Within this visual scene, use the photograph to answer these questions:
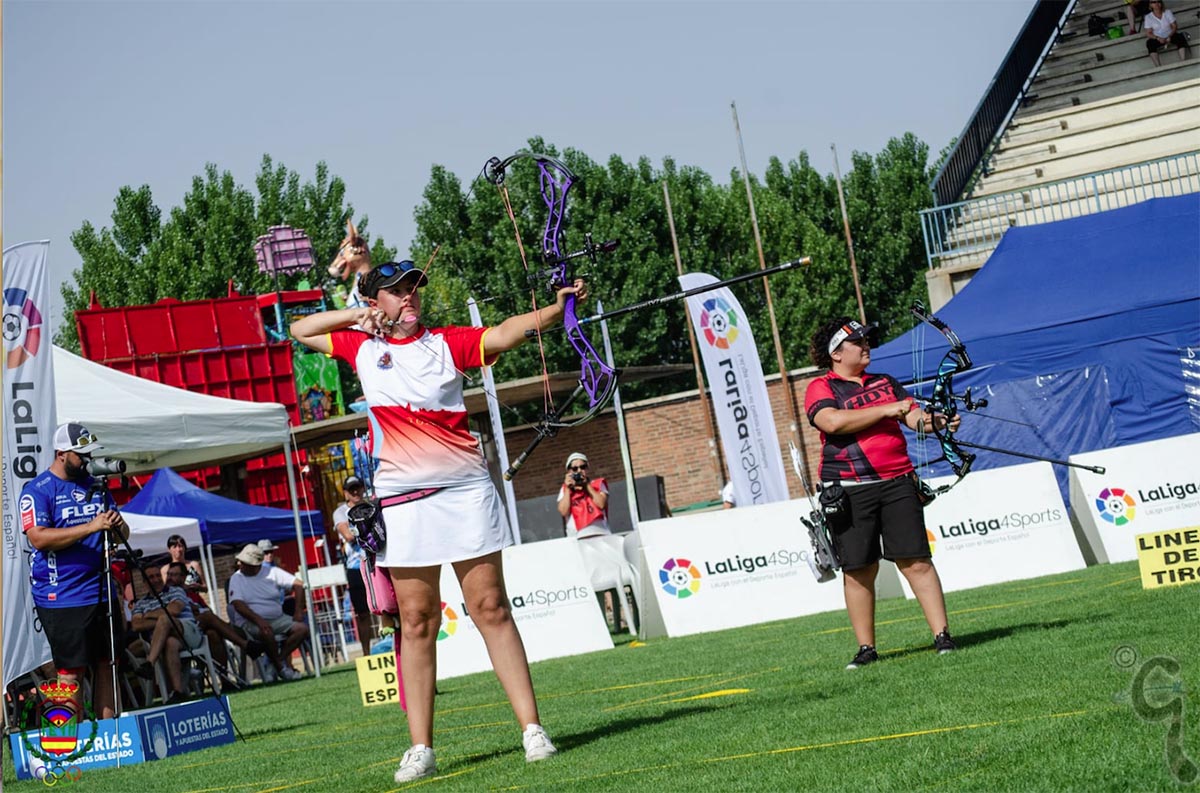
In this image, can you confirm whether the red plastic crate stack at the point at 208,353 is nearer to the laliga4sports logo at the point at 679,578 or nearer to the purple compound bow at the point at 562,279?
the laliga4sports logo at the point at 679,578

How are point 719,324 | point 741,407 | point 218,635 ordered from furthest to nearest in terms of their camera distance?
point 719,324
point 741,407
point 218,635

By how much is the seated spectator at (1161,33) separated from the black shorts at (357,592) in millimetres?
22151

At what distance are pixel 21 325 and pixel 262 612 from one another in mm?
8300

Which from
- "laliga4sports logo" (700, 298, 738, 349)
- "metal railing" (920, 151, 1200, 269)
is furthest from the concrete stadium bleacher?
"laliga4sports logo" (700, 298, 738, 349)

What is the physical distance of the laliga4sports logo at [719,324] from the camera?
73.4 feet

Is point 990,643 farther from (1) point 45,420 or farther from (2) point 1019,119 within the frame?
(2) point 1019,119

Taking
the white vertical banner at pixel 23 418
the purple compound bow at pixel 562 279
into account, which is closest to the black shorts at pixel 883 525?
the purple compound bow at pixel 562 279

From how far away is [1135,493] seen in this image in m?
15.1

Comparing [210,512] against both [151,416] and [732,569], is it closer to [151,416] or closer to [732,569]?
[151,416]

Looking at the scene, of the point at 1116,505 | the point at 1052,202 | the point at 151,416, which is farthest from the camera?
the point at 1052,202

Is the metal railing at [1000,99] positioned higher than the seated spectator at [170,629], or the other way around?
the metal railing at [1000,99]

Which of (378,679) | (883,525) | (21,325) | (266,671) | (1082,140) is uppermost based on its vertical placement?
(1082,140)

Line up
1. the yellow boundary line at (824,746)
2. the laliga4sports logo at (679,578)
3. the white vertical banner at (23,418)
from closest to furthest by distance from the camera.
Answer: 1. the yellow boundary line at (824,746)
2. the white vertical banner at (23,418)
3. the laliga4sports logo at (679,578)

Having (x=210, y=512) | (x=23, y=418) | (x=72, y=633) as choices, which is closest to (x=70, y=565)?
(x=72, y=633)
